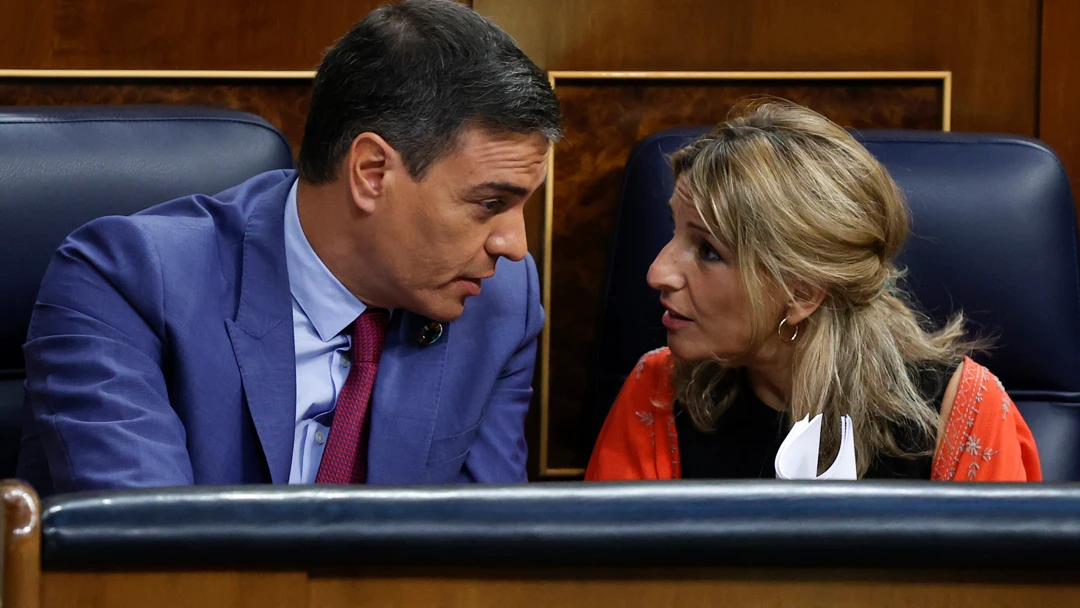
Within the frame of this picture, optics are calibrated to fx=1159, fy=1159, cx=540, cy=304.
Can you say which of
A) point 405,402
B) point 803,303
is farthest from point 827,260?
point 405,402

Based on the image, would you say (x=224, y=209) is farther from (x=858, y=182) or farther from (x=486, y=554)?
(x=486, y=554)

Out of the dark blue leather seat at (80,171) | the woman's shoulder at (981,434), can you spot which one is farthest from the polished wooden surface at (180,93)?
the woman's shoulder at (981,434)

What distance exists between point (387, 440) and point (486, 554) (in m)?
0.78

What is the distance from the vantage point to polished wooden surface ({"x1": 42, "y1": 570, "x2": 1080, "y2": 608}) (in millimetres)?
559

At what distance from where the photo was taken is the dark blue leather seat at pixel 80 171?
1.36 metres

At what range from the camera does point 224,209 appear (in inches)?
53.4

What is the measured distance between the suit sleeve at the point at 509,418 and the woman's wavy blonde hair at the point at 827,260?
0.20 meters

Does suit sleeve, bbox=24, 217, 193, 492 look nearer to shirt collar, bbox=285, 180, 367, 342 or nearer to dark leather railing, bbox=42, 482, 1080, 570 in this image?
shirt collar, bbox=285, 180, 367, 342

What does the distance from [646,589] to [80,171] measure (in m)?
1.07

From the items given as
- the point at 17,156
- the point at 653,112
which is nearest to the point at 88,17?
the point at 17,156

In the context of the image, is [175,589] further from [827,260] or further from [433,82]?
[827,260]

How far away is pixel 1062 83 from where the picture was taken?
1.84 m

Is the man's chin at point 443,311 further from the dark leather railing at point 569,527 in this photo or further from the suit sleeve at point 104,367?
the dark leather railing at point 569,527

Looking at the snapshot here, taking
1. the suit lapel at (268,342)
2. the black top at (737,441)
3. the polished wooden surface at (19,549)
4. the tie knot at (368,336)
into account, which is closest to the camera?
the polished wooden surface at (19,549)
